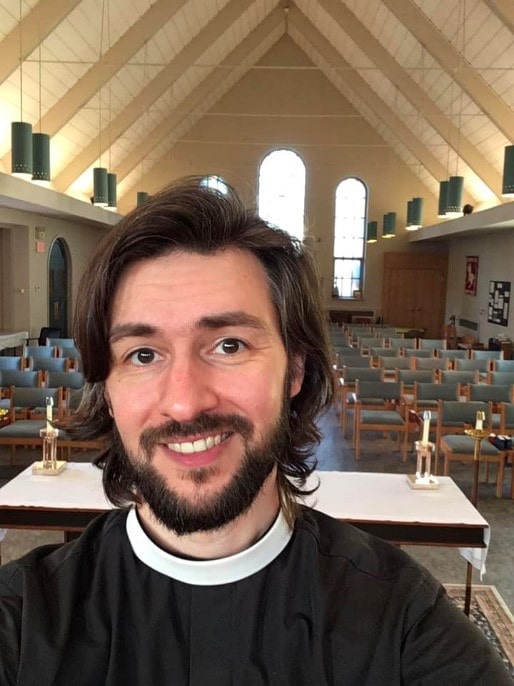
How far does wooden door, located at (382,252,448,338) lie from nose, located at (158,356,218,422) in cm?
1739

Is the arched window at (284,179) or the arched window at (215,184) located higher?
the arched window at (284,179)

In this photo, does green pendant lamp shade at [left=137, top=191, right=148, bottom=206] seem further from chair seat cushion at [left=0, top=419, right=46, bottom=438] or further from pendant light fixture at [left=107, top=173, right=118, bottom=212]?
chair seat cushion at [left=0, top=419, right=46, bottom=438]

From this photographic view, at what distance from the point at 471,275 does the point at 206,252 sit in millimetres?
15352

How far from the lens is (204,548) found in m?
1.20

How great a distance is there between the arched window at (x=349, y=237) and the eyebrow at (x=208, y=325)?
17048 mm

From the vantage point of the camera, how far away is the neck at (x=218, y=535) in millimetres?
1198

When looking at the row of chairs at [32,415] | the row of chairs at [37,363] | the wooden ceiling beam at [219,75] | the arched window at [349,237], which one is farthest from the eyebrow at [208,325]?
the arched window at [349,237]

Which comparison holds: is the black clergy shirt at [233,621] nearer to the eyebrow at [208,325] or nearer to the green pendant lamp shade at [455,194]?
the eyebrow at [208,325]

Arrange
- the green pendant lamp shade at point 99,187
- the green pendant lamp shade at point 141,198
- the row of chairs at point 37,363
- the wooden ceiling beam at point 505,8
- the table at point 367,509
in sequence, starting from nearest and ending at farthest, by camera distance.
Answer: the green pendant lamp shade at point 141,198 < the table at point 367,509 < the wooden ceiling beam at point 505,8 < the row of chairs at point 37,363 < the green pendant lamp shade at point 99,187

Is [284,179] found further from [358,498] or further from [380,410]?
[358,498]

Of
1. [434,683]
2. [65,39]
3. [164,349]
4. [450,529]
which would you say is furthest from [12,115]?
[434,683]

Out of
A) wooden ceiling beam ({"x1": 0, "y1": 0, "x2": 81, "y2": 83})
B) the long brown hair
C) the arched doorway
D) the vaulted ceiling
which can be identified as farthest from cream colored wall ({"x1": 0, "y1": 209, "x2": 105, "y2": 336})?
the long brown hair

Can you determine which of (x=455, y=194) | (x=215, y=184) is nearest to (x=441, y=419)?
(x=455, y=194)

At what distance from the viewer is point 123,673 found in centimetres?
107
